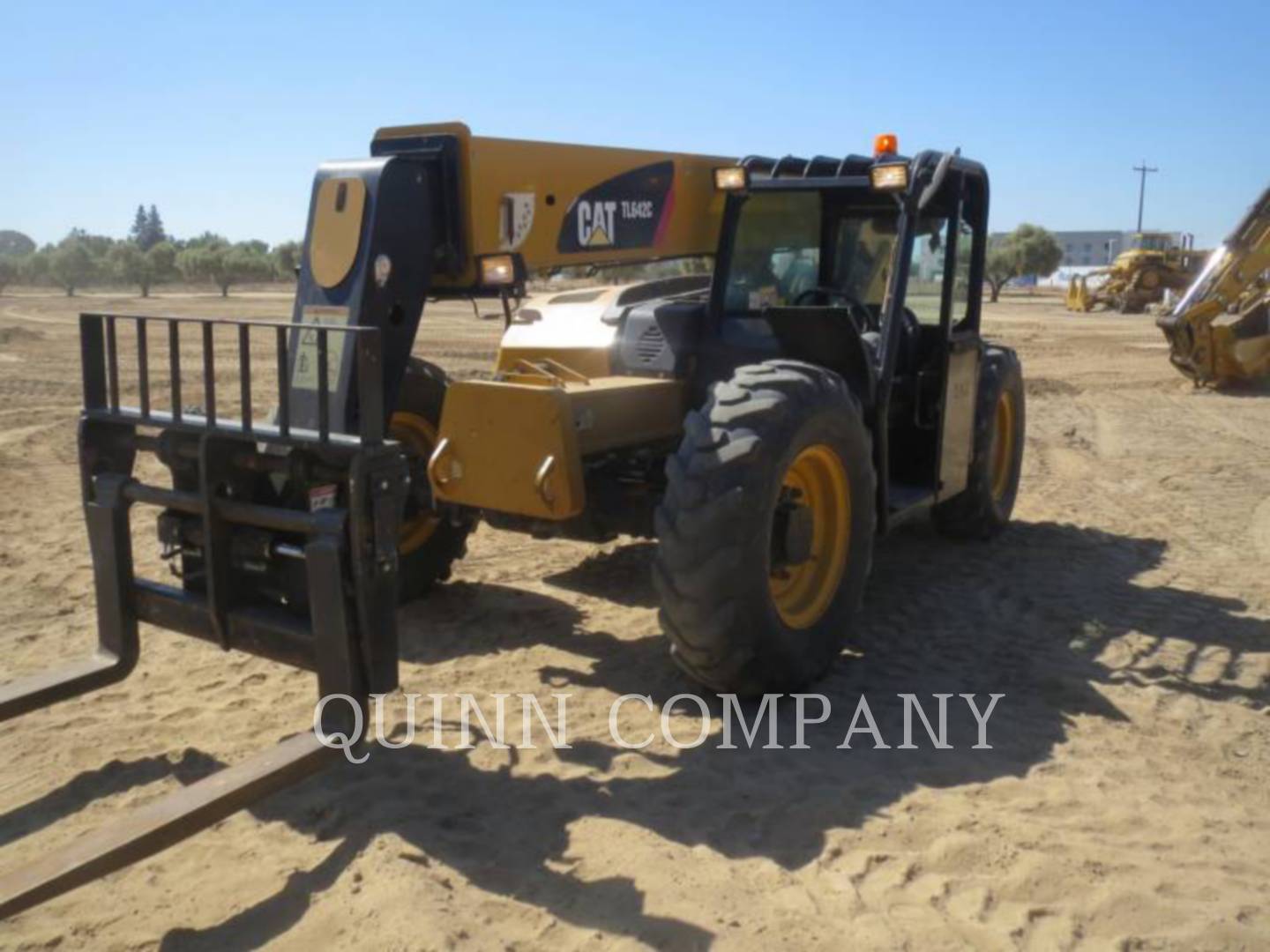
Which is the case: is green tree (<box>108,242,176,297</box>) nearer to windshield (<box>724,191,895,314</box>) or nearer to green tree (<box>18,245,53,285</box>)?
green tree (<box>18,245,53,285</box>)

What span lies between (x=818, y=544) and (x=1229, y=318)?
14.1m

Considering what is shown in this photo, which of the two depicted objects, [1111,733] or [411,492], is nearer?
[1111,733]

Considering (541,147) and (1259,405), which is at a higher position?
(541,147)

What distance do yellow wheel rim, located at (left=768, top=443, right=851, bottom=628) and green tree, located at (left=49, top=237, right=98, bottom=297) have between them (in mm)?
68109

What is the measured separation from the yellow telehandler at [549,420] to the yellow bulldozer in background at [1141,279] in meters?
36.2

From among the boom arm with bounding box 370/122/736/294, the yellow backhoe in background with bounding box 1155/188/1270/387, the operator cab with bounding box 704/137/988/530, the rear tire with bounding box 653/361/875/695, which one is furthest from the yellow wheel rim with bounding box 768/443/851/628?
the yellow backhoe in background with bounding box 1155/188/1270/387

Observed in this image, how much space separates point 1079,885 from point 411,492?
11.4ft

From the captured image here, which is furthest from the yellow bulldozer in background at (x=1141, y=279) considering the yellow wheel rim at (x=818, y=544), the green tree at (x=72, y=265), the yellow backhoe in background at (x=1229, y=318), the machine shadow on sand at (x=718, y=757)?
the green tree at (x=72, y=265)

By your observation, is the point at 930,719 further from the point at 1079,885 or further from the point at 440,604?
the point at 440,604

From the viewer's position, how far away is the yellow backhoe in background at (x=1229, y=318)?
1579cm

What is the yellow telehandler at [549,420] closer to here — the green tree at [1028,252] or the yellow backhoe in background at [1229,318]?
the yellow backhoe in background at [1229,318]

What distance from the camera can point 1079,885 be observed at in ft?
11.3

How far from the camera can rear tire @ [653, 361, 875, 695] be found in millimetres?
4273

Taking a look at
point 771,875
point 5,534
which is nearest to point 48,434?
point 5,534
